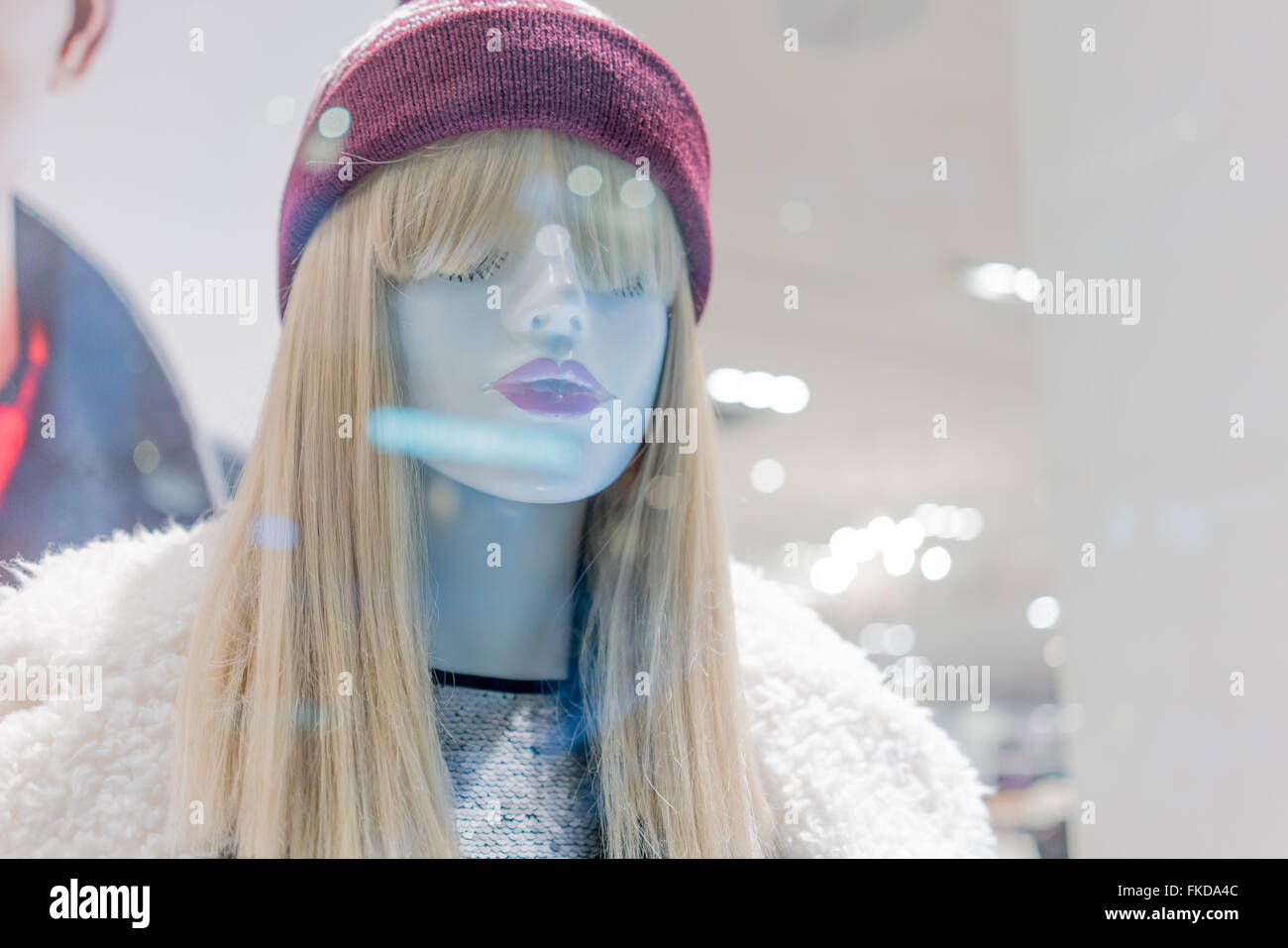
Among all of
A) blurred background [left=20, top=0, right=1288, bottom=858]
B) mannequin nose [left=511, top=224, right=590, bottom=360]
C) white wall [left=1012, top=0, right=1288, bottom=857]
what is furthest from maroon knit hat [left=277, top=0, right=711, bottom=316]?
white wall [left=1012, top=0, right=1288, bottom=857]

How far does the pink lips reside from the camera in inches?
27.9

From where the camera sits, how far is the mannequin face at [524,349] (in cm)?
71

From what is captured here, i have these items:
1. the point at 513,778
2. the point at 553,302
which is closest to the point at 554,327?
the point at 553,302

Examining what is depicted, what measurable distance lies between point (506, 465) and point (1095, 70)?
997mm

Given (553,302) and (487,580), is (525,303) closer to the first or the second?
(553,302)

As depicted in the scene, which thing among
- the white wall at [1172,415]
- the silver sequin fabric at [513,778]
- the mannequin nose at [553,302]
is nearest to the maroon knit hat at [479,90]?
the mannequin nose at [553,302]

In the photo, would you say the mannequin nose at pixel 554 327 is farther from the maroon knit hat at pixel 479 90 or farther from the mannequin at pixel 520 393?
the maroon knit hat at pixel 479 90

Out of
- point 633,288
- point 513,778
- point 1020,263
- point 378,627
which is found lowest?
point 513,778

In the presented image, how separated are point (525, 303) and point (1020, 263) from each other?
0.87 metres

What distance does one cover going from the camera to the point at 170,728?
2.32ft

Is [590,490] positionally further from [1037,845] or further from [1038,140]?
[1038,140]

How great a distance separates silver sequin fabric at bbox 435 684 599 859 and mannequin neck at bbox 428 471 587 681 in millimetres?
29

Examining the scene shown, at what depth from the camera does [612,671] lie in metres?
0.83
